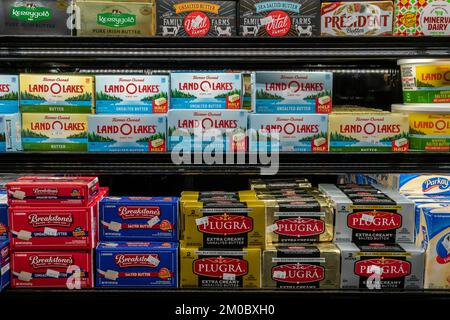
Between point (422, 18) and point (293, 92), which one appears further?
point (293, 92)

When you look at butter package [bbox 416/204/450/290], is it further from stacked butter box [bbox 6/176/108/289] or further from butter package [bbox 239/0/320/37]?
stacked butter box [bbox 6/176/108/289]

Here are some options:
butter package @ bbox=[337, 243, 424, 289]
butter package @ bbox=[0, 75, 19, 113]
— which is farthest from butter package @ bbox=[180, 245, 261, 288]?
butter package @ bbox=[0, 75, 19, 113]

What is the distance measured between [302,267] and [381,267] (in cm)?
31

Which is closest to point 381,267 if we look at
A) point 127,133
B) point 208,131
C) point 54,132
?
point 208,131

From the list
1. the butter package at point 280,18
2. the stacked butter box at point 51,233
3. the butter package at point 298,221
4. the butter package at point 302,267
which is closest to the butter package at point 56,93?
the stacked butter box at point 51,233

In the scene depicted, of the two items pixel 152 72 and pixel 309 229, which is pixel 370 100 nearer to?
pixel 309 229

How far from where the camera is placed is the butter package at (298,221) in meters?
1.99

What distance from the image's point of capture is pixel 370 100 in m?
2.41

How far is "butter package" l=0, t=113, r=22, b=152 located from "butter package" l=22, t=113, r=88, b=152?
1.0 inches

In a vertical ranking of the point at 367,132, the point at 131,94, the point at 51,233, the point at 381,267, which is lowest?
the point at 381,267

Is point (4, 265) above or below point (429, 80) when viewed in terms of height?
below

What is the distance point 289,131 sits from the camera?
2010 mm

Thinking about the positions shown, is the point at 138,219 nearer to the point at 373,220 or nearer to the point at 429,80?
the point at 373,220

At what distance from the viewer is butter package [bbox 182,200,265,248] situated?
1.98m
